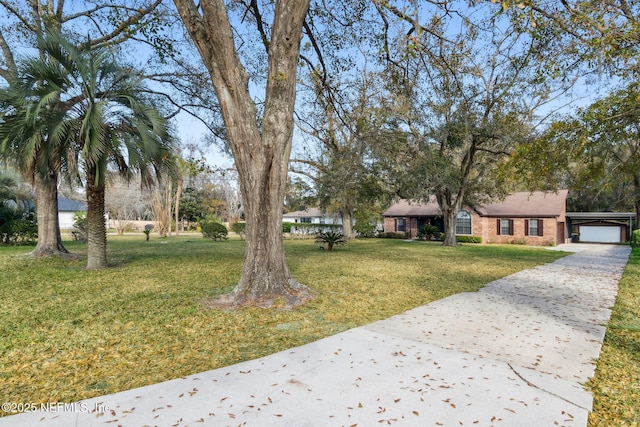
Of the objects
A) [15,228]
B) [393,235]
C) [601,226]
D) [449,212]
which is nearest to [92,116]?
[15,228]

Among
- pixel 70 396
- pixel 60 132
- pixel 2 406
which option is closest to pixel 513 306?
pixel 70 396

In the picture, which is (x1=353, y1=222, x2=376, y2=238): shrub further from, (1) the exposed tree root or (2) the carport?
(1) the exposed tree root

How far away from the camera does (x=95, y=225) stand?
32.6 feet

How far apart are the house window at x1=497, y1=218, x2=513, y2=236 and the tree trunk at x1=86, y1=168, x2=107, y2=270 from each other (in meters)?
26.7

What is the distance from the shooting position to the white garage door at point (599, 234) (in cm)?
2961

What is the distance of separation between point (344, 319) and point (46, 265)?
9.51m

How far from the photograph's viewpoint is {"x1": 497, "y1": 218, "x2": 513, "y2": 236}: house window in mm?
27500

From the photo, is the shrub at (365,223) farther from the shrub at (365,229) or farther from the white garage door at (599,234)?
the white garage door at (599,234)

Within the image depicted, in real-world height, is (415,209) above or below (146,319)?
above

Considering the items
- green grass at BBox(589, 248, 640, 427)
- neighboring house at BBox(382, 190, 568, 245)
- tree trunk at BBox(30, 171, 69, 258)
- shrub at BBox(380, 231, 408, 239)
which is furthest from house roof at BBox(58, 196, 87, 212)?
green grass at BBox(589, 248, 640, 427)

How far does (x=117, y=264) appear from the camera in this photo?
1115cm

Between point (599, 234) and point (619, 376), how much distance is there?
33946 mm

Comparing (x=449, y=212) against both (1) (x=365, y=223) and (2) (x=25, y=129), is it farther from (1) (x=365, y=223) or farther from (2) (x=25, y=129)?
(2) (x=25, y=129)

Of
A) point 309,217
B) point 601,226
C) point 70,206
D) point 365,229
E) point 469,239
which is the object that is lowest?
point 469,239
